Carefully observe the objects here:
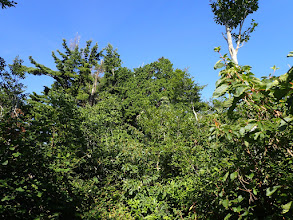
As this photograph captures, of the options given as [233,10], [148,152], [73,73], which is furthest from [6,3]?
[73,73]

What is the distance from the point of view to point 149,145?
8461 mm

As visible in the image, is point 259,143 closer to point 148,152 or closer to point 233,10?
point 148,152

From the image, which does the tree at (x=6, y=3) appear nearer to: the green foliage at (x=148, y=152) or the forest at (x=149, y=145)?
the forest at (x=149, y=145)

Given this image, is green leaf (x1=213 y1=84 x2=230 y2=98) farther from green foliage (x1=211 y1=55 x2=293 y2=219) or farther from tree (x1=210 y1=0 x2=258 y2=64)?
tree (x1=210 y1=0 x2=258 y2=64)

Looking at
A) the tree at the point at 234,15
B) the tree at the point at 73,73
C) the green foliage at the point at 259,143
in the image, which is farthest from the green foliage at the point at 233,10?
the tree at the point at 73,73

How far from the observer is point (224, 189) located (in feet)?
7.39

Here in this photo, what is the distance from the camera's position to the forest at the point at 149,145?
175 cm

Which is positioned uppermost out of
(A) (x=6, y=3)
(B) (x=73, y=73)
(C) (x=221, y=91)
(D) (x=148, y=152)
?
(B) (x=73, y=73)

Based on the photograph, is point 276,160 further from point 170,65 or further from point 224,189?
point 170,65

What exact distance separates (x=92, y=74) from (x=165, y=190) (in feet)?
57.5

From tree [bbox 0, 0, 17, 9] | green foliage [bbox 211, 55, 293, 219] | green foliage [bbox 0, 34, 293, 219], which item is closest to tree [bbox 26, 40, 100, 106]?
green foliage [bbox 0, 34, 293, 219]

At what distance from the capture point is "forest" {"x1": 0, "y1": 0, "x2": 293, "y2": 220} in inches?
68.8

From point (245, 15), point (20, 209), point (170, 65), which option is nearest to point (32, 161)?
point (20, 209)

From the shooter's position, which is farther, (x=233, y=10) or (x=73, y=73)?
(x=73, y=73)
